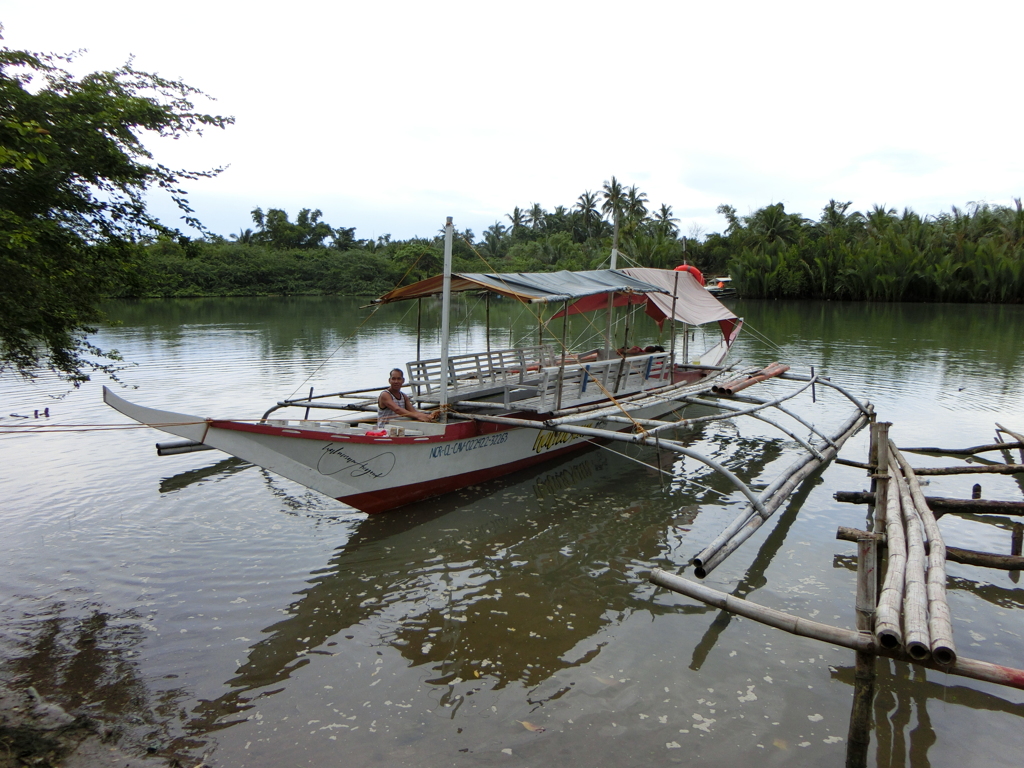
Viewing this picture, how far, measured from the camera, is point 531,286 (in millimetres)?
10016

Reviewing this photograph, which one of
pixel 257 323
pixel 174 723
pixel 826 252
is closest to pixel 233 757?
pixel 174 723

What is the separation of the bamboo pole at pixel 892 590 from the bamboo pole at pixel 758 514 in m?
1.33

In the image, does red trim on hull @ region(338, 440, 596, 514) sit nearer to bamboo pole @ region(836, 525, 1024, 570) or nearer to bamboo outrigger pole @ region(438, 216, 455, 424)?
bamboo outrigger pole @ region(438, 216, 455, 424)

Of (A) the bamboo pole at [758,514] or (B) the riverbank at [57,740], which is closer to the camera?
(B) the riverbank at [57,740]

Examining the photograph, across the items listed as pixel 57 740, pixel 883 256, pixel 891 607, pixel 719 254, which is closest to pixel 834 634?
pixel 891 607

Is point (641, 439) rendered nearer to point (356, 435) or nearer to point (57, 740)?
point (356, 435)

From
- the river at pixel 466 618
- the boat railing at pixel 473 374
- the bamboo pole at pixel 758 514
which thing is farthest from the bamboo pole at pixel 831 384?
the boat railing at pixel 473 374

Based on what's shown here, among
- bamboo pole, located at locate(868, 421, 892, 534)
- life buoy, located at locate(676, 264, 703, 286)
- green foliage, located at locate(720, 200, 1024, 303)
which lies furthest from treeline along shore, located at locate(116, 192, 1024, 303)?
bamboo pole, located at locate(868, 421, 892, 534)

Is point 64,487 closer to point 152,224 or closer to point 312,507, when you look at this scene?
point 312,507

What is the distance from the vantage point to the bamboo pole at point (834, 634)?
3580mm

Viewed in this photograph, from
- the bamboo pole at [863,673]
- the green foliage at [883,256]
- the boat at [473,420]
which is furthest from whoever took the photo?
the green foliage at [883,256]

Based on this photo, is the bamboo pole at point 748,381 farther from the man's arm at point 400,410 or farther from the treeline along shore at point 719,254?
the treeline along shore at point 719,254

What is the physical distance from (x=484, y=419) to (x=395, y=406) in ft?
4.25

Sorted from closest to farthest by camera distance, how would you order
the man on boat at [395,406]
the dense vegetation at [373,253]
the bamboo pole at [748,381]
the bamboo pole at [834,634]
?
the bamboo pole at [834,634] < the man on boat at [395,406] < the bamboo pole at [748,381] < the dense vegetation at [373,253]
